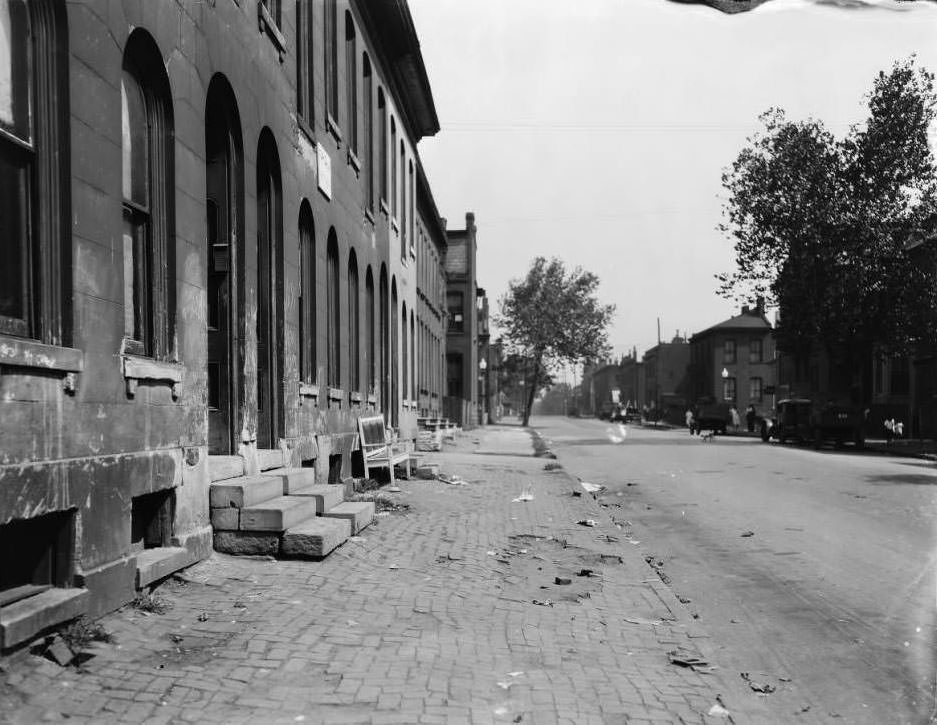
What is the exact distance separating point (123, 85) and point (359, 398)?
8.77 meters

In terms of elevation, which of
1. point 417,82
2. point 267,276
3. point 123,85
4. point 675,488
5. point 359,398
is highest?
point 417,82

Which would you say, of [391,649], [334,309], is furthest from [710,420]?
[391,649]

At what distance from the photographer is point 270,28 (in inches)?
372

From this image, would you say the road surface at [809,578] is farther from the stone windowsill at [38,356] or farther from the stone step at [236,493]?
the stone windowsill at [38,356]

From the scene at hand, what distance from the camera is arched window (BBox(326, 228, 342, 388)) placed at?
41.5ft

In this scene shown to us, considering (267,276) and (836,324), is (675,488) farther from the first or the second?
(836,324)

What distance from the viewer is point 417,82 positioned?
802 inches

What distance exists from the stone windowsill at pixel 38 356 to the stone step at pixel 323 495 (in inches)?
141

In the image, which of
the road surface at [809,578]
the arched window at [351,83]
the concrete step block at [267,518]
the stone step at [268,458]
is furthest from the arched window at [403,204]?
the concrete step block at [267,518]

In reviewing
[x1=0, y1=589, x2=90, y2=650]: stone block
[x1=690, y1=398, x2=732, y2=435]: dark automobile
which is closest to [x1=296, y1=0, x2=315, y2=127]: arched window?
[x1=0, y1=589, x2=90, y2=650]: stone block

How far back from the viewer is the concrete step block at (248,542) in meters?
6.76

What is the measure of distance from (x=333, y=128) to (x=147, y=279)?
23.2 ft

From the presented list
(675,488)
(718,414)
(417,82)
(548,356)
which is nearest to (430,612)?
(675,488)

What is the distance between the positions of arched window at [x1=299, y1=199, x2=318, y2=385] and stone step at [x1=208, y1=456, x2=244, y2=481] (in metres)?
3.05
